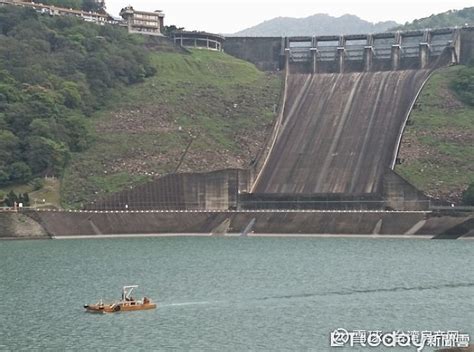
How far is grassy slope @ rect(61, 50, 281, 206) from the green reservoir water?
78.8ft

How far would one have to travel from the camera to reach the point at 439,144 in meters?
139

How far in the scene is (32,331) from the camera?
207ft

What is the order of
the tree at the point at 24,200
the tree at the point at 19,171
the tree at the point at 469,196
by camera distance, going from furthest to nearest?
1. the tree at the point at 19,171
2. the tree at the point at 24,200
3. the tree at the point at 469,196

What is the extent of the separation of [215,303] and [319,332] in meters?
12.6

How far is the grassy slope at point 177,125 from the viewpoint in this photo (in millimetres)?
140000

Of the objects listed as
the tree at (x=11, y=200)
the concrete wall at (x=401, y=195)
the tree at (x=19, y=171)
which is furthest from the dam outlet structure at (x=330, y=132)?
the tree at (x=19, y=171)

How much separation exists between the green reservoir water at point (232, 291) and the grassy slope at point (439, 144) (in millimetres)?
15818

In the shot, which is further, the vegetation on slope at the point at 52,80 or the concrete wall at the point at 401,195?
the vegetation on slope at the point at 52,80

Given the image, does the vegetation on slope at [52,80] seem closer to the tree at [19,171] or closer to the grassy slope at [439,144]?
the tree at [19,171]

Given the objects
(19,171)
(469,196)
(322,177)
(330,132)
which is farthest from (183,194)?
(469,196)

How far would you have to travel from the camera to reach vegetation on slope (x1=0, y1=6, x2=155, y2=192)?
139 metres

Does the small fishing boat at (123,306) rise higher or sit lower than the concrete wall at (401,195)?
lower

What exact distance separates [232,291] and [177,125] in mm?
78292

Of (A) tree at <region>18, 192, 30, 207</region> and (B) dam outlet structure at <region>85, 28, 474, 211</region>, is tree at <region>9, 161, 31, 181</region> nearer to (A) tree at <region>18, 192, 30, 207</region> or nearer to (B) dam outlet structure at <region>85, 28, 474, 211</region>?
(A) tree at <region>18, 192, 30, 207</region>
